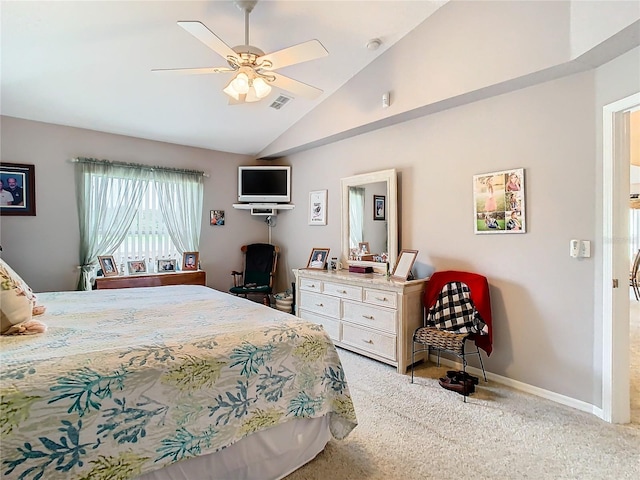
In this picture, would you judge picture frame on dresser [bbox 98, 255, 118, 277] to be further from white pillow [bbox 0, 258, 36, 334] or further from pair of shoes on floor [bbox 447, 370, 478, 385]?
pair of shoes on floor [bbox 447, 370, 478, 385]

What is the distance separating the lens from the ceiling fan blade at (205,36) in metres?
2.01

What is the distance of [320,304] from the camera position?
156 inches

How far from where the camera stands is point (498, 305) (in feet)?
9.76

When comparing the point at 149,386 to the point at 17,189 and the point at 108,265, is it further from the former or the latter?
the point at 17,189

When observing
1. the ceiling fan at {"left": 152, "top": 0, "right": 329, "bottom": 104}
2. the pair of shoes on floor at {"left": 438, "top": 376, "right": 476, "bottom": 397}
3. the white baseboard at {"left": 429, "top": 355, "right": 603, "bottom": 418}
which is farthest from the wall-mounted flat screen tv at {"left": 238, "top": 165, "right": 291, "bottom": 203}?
the pair of shoes on floor at {"left": 438, "top": 376, "right": 476, "bottom": 397}

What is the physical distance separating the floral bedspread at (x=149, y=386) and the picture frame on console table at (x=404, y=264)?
169 cm

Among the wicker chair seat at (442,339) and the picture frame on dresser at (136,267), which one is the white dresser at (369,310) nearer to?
the wicker chair seat at (442,339)

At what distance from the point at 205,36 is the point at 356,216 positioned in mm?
2561

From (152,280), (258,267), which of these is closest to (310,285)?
(258,267)

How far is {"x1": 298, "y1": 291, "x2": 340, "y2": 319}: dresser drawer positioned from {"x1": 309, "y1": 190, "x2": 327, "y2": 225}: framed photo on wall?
3.63 feet

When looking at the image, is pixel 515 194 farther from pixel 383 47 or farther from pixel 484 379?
pixel 383 47

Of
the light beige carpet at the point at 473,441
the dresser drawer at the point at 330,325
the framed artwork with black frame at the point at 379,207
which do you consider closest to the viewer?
the light beige carpet at the point at 473,441

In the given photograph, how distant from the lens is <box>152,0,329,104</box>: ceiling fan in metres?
2.21

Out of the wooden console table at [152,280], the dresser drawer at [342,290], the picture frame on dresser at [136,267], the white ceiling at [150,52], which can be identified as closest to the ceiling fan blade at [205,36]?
the white ceiling at [150,52]
